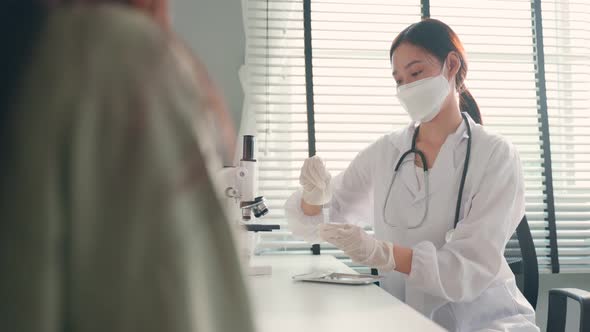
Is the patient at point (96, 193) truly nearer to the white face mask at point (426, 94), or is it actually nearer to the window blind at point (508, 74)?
the white face mask at point (426, 94)

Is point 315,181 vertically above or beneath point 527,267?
above

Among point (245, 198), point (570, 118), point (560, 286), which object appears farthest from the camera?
point (570, 118)

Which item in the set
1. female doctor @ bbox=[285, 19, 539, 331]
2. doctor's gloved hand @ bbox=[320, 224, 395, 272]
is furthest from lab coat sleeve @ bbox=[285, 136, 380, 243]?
doctor's gloved hand @ bbox=[320, 224, 395, 272]

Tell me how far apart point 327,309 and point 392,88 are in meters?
1.93

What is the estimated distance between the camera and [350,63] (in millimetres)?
2885

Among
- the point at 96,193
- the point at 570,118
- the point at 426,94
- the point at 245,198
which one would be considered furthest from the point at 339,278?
the point at 570,118

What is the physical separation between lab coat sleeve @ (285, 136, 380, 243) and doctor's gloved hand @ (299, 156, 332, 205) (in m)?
0.10

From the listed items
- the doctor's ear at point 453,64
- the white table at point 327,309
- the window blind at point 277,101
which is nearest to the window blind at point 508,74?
the window blind at point 277,101

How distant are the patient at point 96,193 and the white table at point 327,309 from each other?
454 millimetres

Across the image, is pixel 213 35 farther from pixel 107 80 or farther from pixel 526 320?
pixel 107 80

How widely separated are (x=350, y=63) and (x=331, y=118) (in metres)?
0.32

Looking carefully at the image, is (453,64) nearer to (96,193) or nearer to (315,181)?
(315,181)

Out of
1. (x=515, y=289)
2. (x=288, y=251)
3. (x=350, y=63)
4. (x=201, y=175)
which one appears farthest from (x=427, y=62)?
(x=201, y=175)

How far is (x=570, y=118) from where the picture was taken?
9.92 feet
